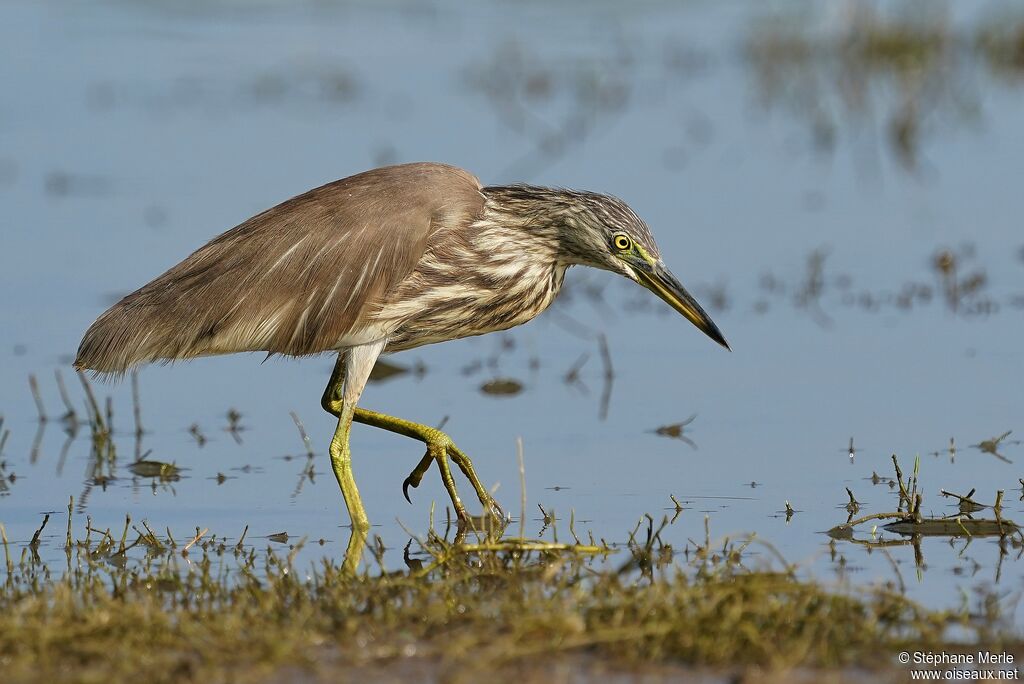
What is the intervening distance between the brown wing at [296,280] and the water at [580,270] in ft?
2.44

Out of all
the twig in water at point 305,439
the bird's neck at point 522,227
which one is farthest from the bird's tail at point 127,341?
the bird's neck at point 522,227

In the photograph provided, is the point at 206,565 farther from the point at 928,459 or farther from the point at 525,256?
the point at 928,459

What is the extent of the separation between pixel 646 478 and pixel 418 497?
39.2 inches

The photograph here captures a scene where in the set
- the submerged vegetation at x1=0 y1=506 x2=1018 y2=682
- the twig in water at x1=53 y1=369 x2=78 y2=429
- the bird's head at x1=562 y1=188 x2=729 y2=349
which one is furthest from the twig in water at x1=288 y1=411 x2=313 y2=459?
the submerged vegetation at x1=0 y1=506 x2=1018 y2=682

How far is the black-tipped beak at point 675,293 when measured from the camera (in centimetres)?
732

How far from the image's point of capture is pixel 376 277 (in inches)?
277

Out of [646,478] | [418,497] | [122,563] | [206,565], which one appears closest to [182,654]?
[206,565]

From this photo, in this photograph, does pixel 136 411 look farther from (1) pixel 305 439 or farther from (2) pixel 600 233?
(2) pixel 600 233

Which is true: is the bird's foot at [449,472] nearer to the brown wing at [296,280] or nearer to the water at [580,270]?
the water at [580,270]

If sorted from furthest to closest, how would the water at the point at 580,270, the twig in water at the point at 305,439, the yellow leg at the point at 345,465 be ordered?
the twig in water at the point at 305,439, the water at the point at 580,270, the yellow leg at the point at 345,465

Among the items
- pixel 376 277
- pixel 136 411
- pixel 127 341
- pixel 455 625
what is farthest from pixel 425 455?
pixel 455 625

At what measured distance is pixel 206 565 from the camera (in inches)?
231

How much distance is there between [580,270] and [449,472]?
525 centimetres

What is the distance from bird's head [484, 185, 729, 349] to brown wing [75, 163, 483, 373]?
27 centimetres
